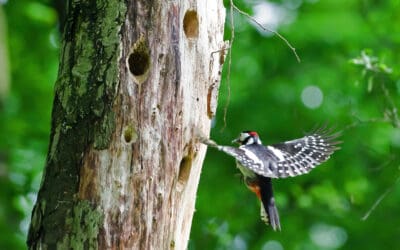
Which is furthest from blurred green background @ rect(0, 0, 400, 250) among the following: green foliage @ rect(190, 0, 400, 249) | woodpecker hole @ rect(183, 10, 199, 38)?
woodpecker hole @ rect(183, 10, 199, 38)

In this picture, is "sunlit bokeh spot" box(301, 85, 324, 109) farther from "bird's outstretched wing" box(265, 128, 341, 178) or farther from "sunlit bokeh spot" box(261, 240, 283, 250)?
"bird's outstretched wing" box(265, 128, 341, 178)

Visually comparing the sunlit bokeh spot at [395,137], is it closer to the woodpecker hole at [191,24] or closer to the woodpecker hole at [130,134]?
the woodpecker hole at [191,24]

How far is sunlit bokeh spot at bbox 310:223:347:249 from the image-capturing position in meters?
10.8

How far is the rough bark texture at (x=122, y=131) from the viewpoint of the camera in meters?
4.84

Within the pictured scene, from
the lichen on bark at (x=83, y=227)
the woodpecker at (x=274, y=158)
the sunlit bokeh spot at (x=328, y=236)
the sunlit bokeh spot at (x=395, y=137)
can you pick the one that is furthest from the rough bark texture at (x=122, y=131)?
the sunlit bokeh spot at (x=395, y=137)

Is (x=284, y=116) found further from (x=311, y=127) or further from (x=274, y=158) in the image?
(x=274, y=158)

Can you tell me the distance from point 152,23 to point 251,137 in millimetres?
1446

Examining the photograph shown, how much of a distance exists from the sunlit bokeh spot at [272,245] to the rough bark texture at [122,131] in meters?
5.85

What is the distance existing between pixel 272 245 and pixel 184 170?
20.0 ft

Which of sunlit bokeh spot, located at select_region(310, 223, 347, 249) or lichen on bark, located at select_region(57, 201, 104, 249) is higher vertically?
lichen on bark, located at select_region(57, 201, 104, 249)

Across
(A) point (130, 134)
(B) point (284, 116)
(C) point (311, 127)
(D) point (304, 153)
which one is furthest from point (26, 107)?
(A) point (130, 134)

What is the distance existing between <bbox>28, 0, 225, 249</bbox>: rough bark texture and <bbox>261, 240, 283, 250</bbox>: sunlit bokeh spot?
5852 millimetres

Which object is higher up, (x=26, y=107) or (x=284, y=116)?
(x=26, y=107)

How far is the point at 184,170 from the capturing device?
5.25 metres
